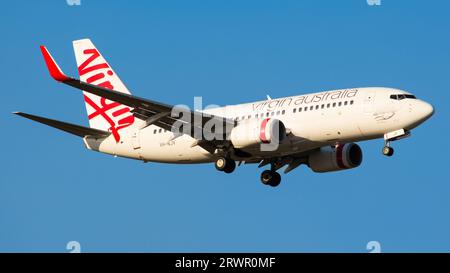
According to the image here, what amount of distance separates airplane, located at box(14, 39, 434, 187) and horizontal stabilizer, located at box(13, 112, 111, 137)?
0.06 meters

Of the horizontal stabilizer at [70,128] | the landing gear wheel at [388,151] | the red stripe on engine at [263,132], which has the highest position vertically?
the horizontal stabilizer at [70,128]

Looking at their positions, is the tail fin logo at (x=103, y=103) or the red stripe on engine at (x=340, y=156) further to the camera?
the tail fin logo at (x=103, y=103)

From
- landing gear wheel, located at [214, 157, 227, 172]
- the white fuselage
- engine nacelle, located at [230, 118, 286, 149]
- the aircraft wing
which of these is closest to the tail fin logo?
the white fuselage

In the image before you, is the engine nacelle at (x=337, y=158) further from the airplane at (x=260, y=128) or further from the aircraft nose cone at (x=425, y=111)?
the aircraft nose cone at (x=425, y=111)

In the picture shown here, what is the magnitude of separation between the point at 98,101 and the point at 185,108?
464 inches

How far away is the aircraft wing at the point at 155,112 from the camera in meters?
50.6

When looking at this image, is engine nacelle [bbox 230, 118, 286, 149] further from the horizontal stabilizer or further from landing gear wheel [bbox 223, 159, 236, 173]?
the horizontal stabilizer

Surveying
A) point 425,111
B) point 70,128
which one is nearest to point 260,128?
point 425,111

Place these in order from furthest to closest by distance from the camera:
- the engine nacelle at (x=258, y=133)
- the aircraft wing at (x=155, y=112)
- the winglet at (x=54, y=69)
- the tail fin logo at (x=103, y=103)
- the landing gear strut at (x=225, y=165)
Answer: the tail fin logo at (x=103, y=103) < the landing gear strut at (x=225, y=165) < the engine nacelle at (x=258, y=133) < the aircraft wing at (x=155, y=112) < the winglet at (x=54, y=69)

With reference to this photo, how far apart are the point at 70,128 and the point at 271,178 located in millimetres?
12210

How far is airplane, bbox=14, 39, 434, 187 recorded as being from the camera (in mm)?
53844

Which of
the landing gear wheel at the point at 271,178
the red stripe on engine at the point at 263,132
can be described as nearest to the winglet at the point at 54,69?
the red stripe on engine at the point at 263,132

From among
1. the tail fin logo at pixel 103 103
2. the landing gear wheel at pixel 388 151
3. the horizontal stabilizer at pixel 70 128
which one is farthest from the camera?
the tail fin logo at pixel 103 103

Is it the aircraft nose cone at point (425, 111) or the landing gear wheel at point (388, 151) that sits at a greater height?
the aircraft nose cone at point (425, 111)
